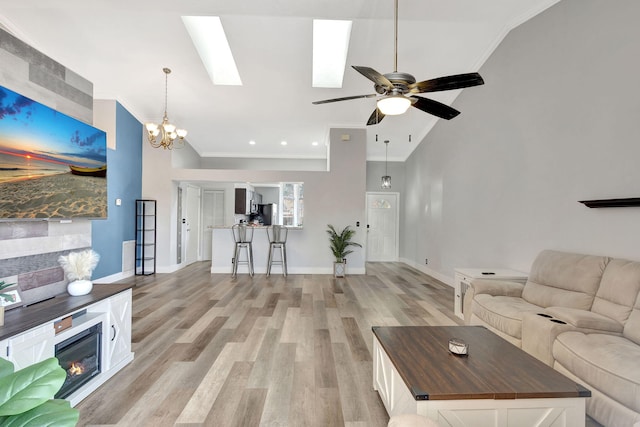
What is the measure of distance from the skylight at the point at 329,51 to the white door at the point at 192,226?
14.1ft

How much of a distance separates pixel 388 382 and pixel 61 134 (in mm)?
3053

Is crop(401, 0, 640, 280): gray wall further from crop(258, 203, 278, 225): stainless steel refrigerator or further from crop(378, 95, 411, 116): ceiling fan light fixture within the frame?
crop(258, 203, 278, 225): stainless steel refrigerator

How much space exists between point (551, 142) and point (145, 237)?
7141mm

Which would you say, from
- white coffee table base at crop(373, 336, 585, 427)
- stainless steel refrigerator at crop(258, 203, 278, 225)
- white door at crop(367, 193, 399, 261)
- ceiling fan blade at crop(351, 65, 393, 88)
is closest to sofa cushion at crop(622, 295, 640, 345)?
white coffee table base at crop(373, 336, 585, 427)

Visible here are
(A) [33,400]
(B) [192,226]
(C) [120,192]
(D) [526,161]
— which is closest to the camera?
(A) [33,400]

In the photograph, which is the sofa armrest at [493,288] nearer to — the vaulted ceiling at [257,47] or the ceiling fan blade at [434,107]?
the ceiling fan blade at [434,107]

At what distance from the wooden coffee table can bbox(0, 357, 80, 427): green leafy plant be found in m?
1.33

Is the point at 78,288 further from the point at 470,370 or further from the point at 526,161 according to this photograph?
the point at 526,161

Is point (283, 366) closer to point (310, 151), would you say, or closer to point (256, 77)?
point (256, 77)

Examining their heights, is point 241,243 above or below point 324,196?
below

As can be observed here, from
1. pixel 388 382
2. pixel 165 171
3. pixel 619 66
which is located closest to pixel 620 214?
pixel 619 66

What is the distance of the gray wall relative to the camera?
103 inches

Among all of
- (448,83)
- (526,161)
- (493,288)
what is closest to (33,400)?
(448,83)

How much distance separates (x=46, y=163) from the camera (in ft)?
7.33
